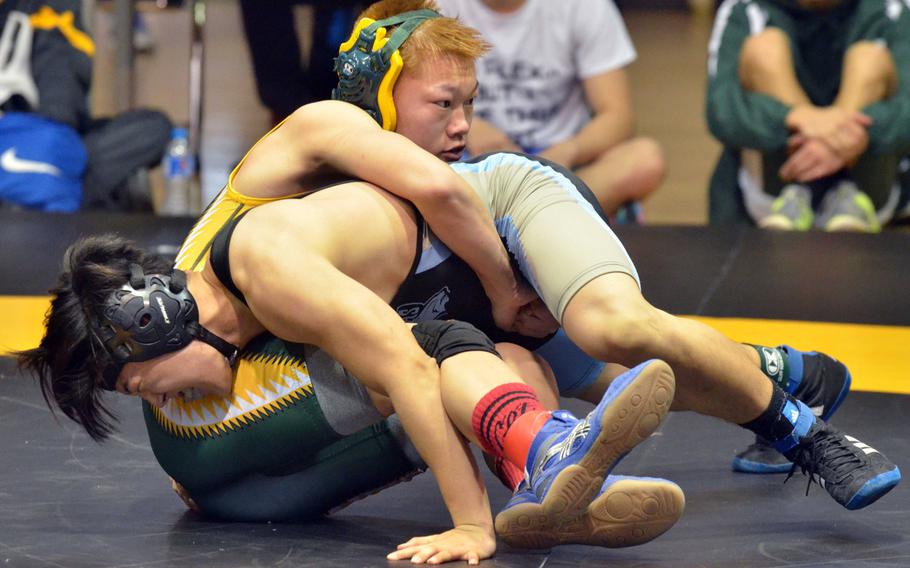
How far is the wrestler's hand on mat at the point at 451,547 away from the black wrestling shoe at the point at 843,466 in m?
0.59

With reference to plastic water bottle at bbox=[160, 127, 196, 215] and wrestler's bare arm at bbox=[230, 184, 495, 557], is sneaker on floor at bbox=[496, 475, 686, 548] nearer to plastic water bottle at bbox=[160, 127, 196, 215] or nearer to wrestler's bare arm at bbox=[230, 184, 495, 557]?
wrestler's bare arm at bbox=[230, 184, 495, 557]

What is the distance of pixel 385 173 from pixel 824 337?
178 cm

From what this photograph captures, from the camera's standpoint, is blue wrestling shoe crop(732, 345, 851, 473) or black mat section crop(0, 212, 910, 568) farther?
blue wrestling shoe crop(732, 345, 851, 473)

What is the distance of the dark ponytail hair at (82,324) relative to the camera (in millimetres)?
2391

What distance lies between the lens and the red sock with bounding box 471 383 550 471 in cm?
224

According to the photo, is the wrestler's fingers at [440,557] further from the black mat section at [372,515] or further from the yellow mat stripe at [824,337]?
the yellow mat stripe at [824,337]

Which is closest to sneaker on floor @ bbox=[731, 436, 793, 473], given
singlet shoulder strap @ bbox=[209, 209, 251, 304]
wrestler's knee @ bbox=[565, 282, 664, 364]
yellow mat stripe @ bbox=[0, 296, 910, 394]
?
wrestler's knee @ bbox=[565, 282, 664, 364]

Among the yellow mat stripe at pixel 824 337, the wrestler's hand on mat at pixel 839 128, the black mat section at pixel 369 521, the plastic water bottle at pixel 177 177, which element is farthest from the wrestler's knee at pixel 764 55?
the black mat section at pixel 369 521

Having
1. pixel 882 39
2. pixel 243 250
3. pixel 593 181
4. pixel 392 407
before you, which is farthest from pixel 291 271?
pixel 882 39

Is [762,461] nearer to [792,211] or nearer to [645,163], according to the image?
[792,211]

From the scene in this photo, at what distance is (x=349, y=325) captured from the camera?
2.26 m

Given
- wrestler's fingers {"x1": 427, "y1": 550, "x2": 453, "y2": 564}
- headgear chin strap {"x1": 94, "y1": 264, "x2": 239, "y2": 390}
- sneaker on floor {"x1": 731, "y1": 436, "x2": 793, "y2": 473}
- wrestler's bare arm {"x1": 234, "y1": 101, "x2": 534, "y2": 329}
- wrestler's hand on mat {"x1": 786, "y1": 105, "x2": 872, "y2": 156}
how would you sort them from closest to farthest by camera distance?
1. wrestler's fingers {"x1": 427, "y1": 550, "x2": 453, "y2": 564}
2. headgear chin strap {"x1": 94, "y1": 264, "x2": 239, "y2": 390}
3. wrestler's bare arm {"x1": 234, "y1": 101, "x2": 534, "y2": 329}
4. sneaker on floor {"x1": 731, "y1": 436, "x2": 793, "y2": 473}
5. wrestler's hand on mat {"x1": 786, "y1": 105, "x2": 872, "y2": 156}

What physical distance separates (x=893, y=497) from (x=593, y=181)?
269cm

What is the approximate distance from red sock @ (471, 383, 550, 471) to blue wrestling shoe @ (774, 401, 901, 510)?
53 centimetres
